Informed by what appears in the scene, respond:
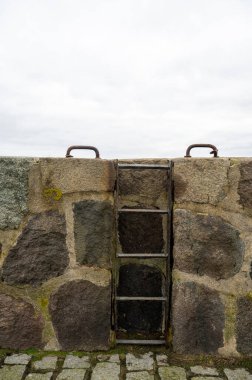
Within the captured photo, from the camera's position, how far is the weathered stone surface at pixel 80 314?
219 cm

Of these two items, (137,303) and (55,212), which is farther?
(137,303)

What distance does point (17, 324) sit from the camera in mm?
2184

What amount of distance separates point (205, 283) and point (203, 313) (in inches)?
7.2

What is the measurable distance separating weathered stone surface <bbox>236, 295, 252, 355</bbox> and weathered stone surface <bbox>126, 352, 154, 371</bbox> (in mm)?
531

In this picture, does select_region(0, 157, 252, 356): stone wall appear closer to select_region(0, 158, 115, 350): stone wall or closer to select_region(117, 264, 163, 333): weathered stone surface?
select_region(0, 158, 115, 350): stone wall

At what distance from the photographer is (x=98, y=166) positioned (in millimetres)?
2145

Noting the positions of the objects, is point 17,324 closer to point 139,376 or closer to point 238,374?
point 139,376

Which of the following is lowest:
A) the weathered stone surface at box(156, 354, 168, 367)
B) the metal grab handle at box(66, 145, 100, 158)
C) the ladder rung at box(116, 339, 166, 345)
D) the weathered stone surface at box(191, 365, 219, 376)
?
the weathered stone surface at box(191, 365, 219, 376)

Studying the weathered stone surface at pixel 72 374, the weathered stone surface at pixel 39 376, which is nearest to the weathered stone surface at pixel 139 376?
the weathered stone surface at pixel 72 374

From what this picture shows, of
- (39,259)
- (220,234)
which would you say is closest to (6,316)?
(39,259)

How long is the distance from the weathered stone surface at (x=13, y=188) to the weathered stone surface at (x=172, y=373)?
3.83 ft

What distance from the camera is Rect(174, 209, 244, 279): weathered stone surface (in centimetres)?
210

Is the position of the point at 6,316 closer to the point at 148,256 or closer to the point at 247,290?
the point at 148,256

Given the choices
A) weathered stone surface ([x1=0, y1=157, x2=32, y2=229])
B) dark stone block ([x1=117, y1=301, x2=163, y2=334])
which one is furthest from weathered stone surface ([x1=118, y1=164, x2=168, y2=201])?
dark stone block ([x1=117, y1=301, x2=163, y2=334])
